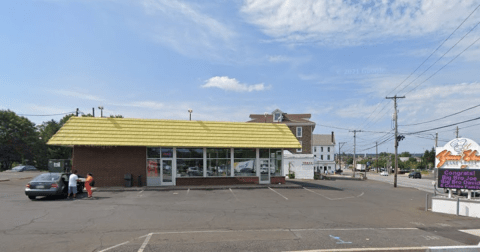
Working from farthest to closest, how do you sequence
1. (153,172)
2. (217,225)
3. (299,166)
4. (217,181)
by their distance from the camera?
1. (299,166)
2. (217,181)
3. (153,172)
4. (217,225)

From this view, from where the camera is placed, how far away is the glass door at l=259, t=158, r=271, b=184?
86.8 ft

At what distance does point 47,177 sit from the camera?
58.5 ft

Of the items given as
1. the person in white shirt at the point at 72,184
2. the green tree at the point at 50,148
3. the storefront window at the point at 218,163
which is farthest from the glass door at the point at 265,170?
the green tree at the point at 50,148

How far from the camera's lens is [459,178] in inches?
607

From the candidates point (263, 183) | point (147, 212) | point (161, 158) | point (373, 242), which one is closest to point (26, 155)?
point (161, 158)

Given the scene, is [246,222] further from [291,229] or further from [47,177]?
[47,177]

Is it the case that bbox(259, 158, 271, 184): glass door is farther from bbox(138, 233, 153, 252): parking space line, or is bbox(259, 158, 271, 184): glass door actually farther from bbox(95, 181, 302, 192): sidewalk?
bbox(138, 233, 153, 252): parking space line

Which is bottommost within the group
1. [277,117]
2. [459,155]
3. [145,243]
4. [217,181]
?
[217,181]

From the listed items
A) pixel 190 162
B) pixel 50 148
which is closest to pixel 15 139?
pixel 50 148

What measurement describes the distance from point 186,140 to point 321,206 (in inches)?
492

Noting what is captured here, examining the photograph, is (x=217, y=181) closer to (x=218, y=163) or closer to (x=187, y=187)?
(x=218, y=163)

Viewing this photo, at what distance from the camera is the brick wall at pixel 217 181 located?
81.6ft

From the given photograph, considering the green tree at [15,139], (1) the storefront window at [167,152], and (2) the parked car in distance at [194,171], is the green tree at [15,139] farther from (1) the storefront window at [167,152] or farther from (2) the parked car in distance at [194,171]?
(2) the parked car in distance at [194,171]

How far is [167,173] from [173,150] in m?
1.87
